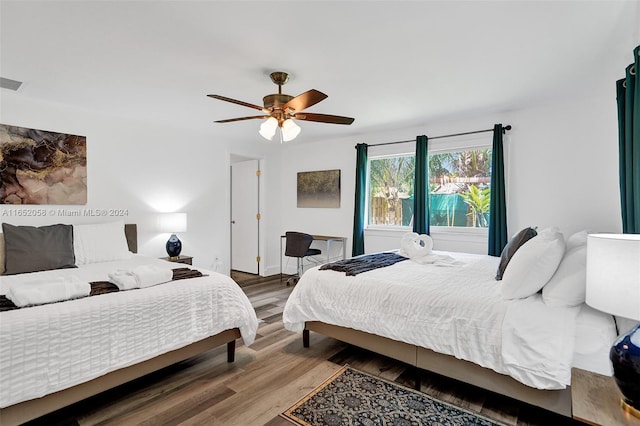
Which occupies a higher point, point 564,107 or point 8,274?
point 564,107

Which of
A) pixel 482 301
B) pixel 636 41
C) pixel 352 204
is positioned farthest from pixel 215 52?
pixel 352 204

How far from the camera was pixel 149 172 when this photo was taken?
4219mm

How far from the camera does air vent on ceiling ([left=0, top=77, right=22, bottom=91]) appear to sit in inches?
110

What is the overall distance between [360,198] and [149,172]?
118 inches

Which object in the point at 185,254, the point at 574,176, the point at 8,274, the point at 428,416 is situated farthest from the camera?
the point at 185,254

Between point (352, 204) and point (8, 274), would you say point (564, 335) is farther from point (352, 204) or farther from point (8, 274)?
point (8, 274)

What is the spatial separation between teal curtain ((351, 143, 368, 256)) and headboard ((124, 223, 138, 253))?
9.85 ft

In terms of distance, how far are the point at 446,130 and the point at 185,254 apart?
405 centimetres

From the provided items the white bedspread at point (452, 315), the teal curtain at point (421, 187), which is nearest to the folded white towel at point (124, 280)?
the white bedspread at point (452, 315)

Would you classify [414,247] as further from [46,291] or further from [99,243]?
[99,243]

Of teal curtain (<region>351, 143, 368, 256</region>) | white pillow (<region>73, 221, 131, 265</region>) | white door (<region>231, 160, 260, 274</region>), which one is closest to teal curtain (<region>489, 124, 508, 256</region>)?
teal curtain (<region>351, 143, 368, 256</region>)

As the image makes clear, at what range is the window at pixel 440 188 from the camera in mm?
4086

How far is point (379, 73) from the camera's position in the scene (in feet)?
8.95

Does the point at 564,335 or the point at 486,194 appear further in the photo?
the point at 486,194
